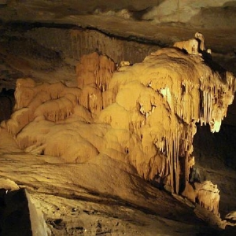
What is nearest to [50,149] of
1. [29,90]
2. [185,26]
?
[29,90]

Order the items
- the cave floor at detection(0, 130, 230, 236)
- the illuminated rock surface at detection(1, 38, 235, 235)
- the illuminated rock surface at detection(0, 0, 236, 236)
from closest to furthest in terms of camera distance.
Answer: the cave floor at detection(0, 130, 230, 236) < the illuminated rock surface at detection(0, 0, 236, 236) < the illuminated rock surface at detection(1, 38, 235, 235)

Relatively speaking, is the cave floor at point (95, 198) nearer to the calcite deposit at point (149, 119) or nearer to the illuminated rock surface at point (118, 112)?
the illuminated rock surface at point (118, 112)

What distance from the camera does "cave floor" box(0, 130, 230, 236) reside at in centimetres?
459

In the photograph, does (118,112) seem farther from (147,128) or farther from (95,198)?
(95,198)

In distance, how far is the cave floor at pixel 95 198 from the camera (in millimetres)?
4594

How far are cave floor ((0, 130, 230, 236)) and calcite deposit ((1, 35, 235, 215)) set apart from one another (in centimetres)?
32

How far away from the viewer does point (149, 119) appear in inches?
284

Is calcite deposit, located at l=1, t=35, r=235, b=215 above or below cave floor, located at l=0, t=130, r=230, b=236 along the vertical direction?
above

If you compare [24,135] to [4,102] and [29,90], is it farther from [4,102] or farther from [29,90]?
[4,102]

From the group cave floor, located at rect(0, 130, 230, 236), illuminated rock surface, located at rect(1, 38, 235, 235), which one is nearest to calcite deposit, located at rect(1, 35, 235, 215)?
illuminated rock surface, located at rect(1, 38, 235, 235)

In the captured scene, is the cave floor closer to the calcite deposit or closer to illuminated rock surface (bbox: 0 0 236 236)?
illuminated rock surface (bbox: 0 0 236 236)

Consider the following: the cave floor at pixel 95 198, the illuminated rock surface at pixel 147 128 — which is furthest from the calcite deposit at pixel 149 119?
the cave floor at pixel 95 198

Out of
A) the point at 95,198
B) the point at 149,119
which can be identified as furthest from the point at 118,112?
the point at 95,198

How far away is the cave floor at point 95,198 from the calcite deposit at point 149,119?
1.05 feet
